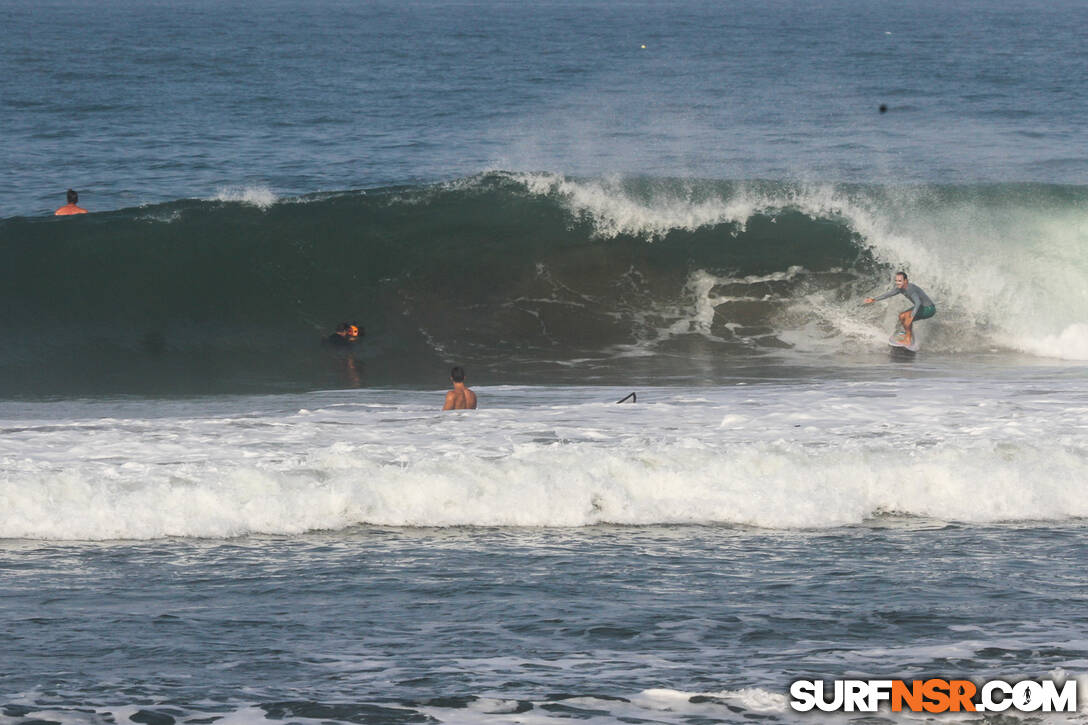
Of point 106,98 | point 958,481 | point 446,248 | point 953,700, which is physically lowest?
point 953,700

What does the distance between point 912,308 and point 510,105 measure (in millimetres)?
24997

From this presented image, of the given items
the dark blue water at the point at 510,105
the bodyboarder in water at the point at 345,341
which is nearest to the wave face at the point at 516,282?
the bodyboarder in water at the point at 345,341

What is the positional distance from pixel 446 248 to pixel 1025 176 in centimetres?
1396

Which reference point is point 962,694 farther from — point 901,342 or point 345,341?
point 345,341

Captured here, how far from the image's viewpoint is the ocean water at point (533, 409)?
6.62 m

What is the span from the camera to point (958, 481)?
983 cm

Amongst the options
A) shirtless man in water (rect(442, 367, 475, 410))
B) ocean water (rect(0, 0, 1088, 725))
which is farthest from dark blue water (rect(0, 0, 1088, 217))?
shirtless man in water (rect(442, 367, 475, 410))

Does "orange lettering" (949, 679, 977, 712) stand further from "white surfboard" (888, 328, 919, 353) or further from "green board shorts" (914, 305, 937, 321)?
"green board shorts" (914, 305, 937, 321)

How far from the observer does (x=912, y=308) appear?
692 inches

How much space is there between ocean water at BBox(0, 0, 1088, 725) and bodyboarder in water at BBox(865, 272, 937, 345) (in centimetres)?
45

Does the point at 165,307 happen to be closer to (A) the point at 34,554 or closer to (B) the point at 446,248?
(B) the point at 446,248

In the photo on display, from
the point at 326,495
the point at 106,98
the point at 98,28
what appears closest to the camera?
the point at 326,495

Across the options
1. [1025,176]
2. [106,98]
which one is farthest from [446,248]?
[106,98]

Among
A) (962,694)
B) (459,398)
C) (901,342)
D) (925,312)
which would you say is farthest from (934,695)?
(925,312)
